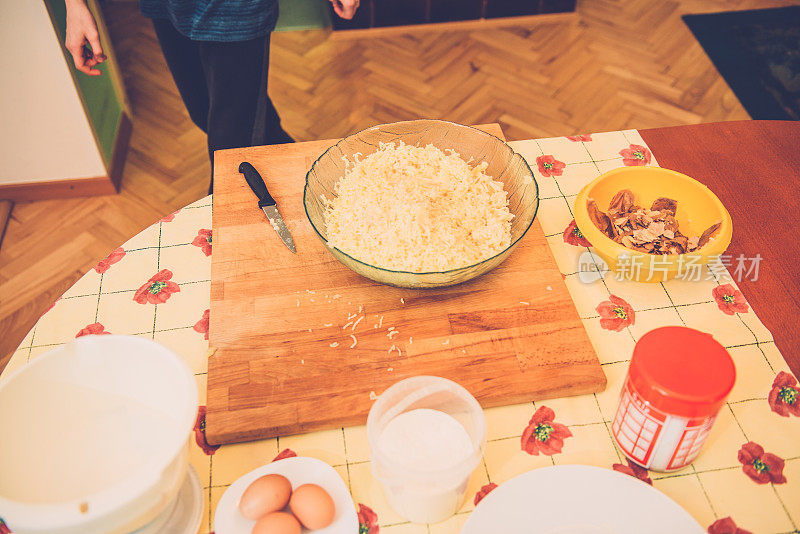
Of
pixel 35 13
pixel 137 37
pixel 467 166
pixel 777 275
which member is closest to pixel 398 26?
pixel 137 37

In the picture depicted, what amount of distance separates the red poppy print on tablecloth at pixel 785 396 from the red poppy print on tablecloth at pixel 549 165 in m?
0.59

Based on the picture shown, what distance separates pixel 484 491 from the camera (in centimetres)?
89

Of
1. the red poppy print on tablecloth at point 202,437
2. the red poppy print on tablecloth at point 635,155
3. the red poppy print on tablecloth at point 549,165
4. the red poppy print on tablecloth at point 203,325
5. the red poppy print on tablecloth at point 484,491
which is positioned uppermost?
the red poppy print on tablecloth at point 635,155

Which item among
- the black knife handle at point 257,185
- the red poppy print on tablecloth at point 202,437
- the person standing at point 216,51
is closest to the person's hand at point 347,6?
the person standing at point 216,51

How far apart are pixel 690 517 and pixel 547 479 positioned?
0.60 ft

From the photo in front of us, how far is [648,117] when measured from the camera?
289 cm

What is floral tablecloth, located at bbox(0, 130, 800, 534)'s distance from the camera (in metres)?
0.88

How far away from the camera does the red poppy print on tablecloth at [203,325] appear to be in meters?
1.08

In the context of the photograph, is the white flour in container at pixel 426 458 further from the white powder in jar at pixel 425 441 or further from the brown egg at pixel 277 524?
the brown egg at pixel 277 524

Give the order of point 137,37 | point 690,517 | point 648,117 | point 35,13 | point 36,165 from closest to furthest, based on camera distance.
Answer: point 690,517 → point 35,13 → point 36,165 → point 648,117 → point 137,37

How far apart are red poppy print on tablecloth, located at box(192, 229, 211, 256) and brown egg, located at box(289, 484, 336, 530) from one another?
1.87 ft

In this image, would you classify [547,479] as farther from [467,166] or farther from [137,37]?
[137,37]

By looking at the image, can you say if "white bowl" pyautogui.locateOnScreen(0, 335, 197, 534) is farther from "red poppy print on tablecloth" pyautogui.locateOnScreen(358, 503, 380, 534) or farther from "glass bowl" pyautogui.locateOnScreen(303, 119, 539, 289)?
"glass bowl" pyautogui.locateOnScreen(303, 119, 539, 289)

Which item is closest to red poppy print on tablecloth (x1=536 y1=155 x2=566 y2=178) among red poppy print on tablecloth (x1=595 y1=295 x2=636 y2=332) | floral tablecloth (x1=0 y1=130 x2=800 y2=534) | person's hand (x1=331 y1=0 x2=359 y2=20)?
floral tablecloth (x1=0 y1=130 x2=800 y2=534)
